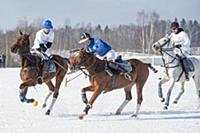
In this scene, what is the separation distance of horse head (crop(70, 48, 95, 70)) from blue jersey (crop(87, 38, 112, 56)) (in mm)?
231

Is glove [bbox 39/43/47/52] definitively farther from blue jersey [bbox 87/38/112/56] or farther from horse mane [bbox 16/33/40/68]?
blue jersey [bbox 87/38/112/56]

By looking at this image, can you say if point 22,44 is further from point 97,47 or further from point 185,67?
point 185,67

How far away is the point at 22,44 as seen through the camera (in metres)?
11.9

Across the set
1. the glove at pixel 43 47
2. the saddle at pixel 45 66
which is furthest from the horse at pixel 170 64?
the glove at pixel 43 47

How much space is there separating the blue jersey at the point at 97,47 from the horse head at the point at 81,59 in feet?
0.76

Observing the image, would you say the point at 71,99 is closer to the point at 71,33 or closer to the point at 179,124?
the point at 179,124

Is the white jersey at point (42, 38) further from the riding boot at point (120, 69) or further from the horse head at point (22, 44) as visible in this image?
the riding boot at point (120, 69)

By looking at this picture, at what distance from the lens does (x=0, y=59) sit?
158ft

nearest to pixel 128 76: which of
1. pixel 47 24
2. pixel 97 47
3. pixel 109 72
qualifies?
pixel 109 72

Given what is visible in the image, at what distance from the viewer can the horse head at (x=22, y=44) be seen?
11781 millimetres

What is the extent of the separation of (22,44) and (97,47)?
196cm

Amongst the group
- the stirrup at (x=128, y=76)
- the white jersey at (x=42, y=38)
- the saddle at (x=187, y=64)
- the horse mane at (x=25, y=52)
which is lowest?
the stirrup at (x=128, y=76)

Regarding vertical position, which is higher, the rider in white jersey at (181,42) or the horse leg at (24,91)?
the rider in white jersey at (181,42)

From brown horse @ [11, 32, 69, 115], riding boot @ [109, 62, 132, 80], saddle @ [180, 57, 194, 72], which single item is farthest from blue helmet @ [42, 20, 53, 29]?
saddle @ [180, 57, 194, 72]
